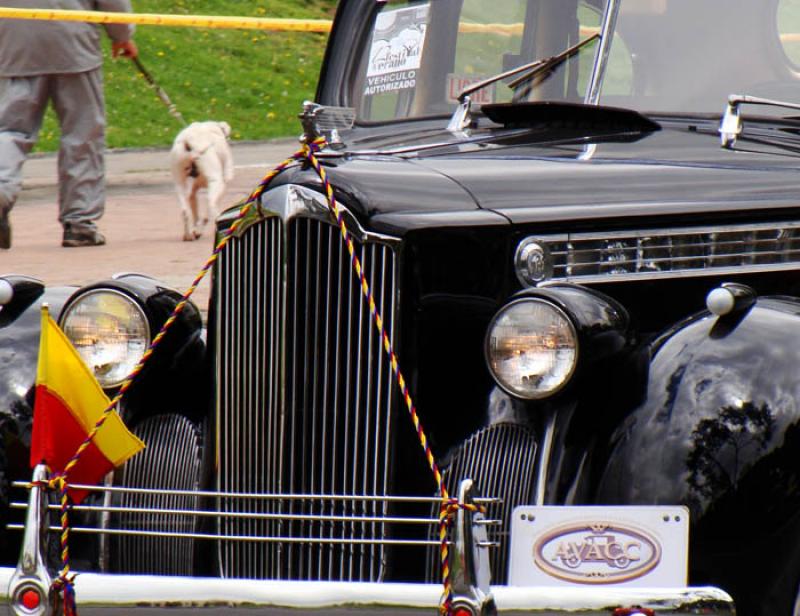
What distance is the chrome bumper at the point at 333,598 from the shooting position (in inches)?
113

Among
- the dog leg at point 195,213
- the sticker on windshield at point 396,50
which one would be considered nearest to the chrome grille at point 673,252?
the sticker on windshield at point 396,50

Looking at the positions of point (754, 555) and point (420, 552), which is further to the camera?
point (420, 552)

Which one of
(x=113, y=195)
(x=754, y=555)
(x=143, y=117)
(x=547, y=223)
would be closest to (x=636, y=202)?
(x=547, y=223)

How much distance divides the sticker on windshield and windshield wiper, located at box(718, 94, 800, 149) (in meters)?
1.15

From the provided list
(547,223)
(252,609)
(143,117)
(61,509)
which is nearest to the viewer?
(252,609)

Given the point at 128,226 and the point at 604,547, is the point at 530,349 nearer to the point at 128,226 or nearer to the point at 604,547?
the point at 604,547

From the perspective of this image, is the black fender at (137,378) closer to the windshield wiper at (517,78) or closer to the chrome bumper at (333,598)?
the chrome bumper at (333,598)

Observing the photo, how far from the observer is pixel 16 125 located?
9695mm

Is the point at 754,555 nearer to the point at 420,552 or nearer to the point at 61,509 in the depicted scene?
the point at 420,552

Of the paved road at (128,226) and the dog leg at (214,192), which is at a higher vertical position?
the dog leg at (214,192)

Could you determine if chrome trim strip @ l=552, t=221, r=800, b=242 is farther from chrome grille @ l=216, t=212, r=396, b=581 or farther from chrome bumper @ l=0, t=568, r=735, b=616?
chrome bumper @ l=0, t=568, r=735, b=616

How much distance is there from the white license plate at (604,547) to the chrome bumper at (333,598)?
96mm

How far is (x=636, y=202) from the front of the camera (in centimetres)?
357

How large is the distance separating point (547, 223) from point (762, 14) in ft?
4.15
